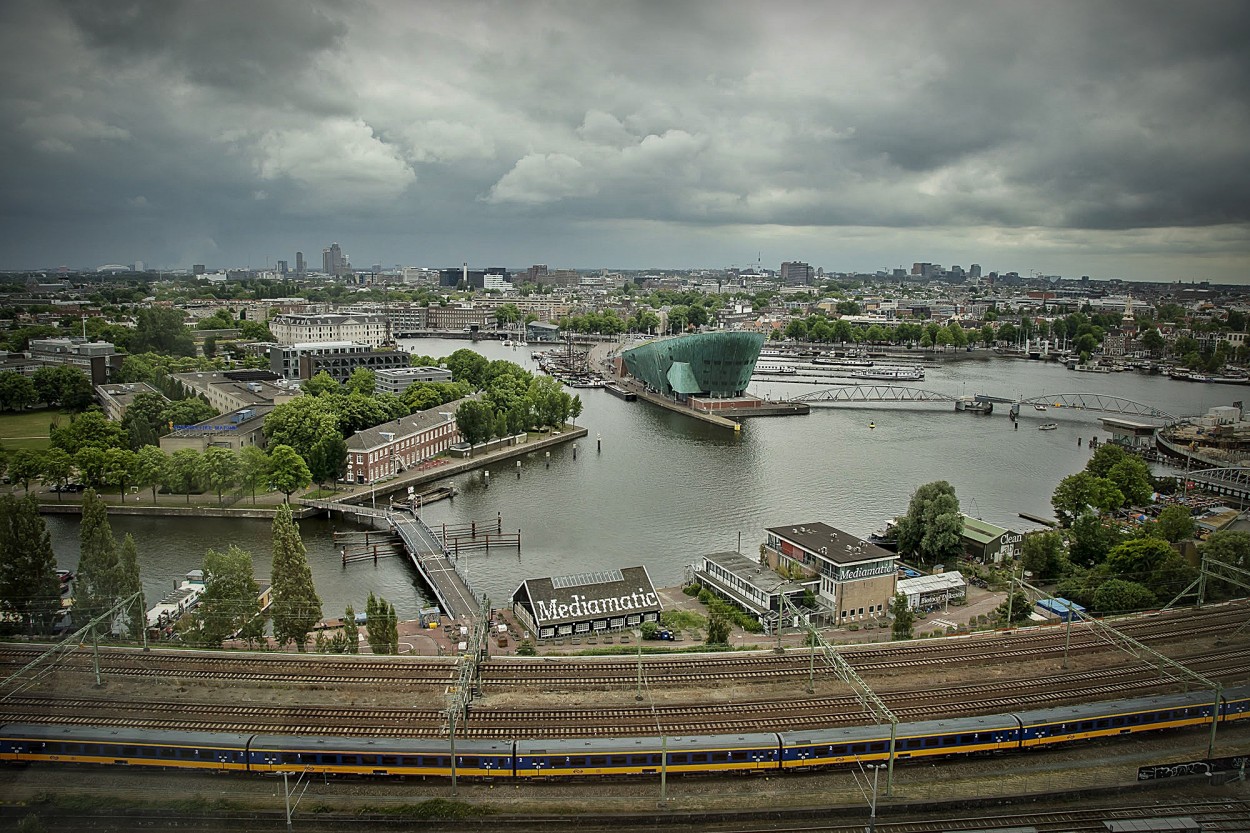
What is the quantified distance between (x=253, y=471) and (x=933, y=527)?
1088 cm

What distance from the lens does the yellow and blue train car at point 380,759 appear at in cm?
607

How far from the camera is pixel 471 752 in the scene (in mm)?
6062

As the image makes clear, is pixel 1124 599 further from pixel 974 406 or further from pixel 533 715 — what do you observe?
pixel 974 406

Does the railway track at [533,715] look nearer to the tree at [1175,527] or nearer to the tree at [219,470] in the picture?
the tree at [1175,527]

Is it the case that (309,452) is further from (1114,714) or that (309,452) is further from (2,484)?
(1114,714)

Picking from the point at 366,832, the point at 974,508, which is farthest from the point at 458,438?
the point at 366,832

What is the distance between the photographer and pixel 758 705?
23.2 feet

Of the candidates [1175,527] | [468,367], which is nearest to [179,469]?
[468,367]

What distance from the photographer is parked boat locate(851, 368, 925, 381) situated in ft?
112

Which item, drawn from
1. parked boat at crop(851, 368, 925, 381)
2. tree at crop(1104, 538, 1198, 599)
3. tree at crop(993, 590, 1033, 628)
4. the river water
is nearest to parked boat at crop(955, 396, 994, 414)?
the river water

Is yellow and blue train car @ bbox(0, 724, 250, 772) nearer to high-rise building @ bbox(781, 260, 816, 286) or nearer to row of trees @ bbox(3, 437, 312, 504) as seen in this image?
row of trees @ bbox(3, 437, 312, 504)

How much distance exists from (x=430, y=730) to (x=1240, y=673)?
722cm

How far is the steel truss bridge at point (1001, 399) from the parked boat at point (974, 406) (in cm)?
19

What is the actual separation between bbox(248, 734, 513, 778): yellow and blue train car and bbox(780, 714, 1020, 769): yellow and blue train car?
2.19 metres
